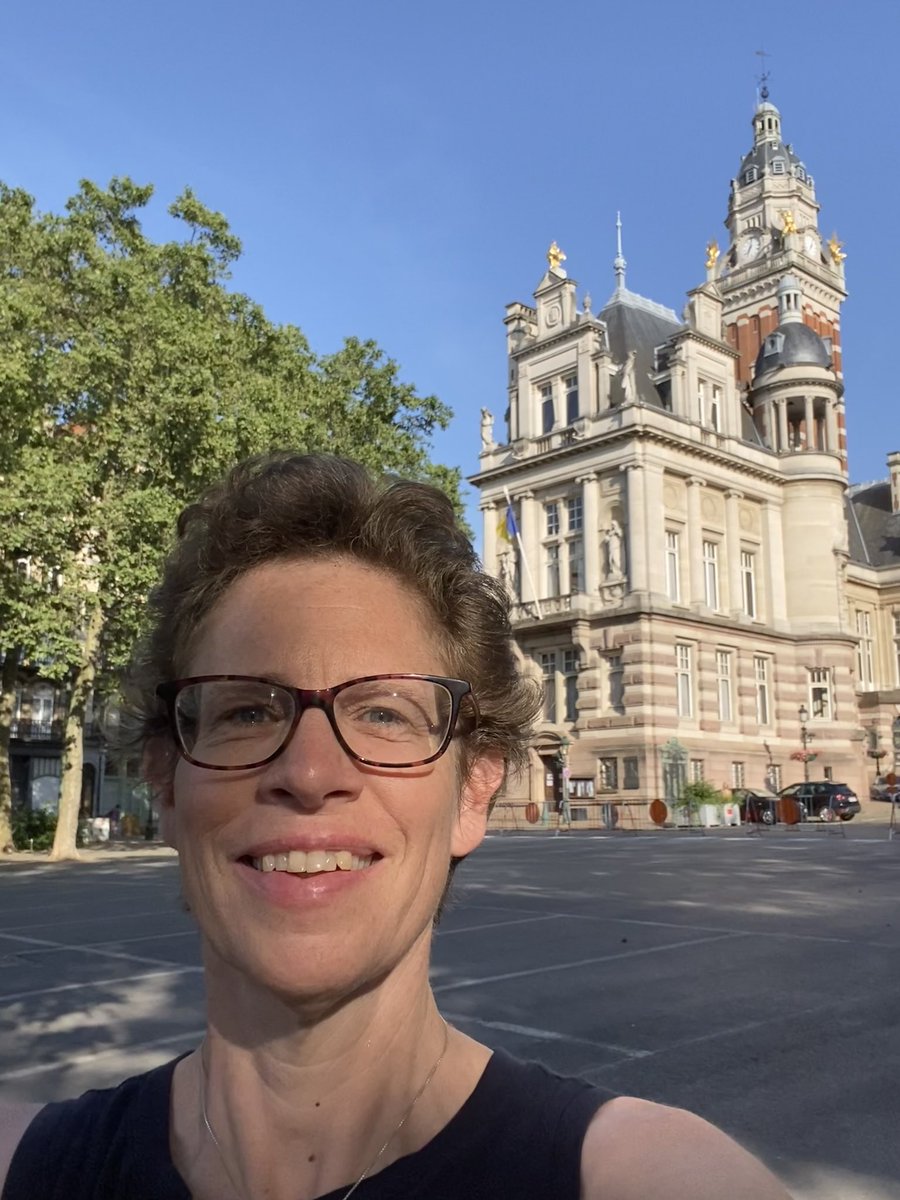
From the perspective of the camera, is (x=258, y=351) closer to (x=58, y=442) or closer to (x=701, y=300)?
(x=58, y=442)

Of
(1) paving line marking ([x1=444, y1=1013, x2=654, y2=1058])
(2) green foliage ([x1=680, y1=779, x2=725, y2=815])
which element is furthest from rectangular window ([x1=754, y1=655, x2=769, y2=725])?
(1) paving line marking ([x1=444, y1=1013, x2=654, y2=1058])

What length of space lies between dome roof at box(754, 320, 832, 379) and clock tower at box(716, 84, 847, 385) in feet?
7.66

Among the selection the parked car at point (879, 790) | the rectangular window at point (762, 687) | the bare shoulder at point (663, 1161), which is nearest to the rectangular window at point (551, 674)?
the rectangular window at point (762, 687)

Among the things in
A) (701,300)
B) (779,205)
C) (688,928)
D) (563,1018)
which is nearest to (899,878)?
(688,928)

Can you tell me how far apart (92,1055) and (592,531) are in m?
41.0

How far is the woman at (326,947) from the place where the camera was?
4.83 ft

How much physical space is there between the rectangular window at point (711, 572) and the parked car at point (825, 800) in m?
8.45

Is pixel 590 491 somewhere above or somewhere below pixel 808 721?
above

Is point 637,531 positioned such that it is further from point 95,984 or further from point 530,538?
point 95,984

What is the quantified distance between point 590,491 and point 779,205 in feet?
102

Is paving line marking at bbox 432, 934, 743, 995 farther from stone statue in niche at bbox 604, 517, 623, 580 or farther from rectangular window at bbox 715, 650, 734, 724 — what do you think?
rectangular window at bbox 715, 650, 734, 724

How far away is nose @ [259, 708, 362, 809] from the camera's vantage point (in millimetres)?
1547

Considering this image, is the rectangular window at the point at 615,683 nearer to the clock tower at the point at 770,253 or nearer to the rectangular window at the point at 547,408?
the rectangular window at the point at 547,408

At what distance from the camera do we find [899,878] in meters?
16.6
